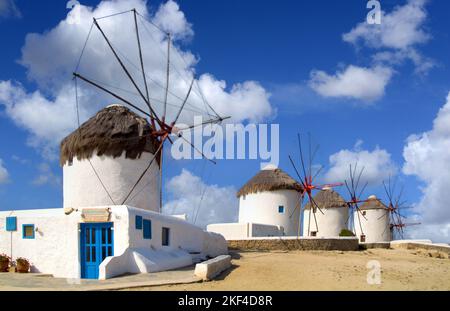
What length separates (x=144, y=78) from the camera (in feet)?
66.0

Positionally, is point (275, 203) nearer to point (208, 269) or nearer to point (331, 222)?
point (331, 222)

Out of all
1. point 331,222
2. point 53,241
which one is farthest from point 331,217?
point 53,241

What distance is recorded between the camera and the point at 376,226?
1772 inches

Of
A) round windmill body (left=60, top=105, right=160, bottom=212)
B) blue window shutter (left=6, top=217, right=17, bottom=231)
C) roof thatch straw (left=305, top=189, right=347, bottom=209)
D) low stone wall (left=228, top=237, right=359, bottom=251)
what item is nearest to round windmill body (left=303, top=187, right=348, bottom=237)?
roof thatch straw (left=305, top=189, right=347, bottom=209)

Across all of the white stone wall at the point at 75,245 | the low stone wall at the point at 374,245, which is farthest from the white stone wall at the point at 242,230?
the white stone wall at the point at 75,245

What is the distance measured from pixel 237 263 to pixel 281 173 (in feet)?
57.4

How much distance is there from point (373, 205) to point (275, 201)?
587 inches

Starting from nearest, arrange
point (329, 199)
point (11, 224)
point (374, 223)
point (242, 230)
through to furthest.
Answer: point (11, 224)
point (242, 230)
point (329, 199)
point (374, 223)

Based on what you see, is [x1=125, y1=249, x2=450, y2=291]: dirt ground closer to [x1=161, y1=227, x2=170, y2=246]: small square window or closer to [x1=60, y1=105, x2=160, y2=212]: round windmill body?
[x1=161, y1=227, x2=170, y2=246]: small square window

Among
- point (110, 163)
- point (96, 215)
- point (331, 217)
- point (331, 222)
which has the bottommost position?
point (331, 222)

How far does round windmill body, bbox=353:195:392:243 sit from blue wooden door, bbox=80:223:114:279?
3303 cm

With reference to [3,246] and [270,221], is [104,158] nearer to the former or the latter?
[3,246]

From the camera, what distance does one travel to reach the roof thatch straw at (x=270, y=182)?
113 ft
